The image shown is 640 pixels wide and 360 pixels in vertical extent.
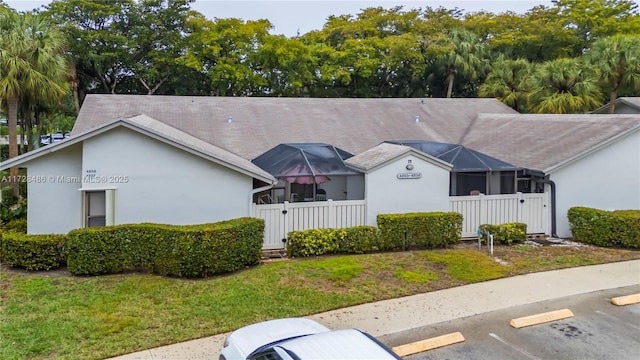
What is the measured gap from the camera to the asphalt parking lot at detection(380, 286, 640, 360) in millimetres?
7426

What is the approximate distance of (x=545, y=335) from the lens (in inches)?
319

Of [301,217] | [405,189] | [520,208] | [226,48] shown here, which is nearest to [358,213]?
[405,189]

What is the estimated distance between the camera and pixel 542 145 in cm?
1684

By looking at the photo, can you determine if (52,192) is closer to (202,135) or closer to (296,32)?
(202,135)

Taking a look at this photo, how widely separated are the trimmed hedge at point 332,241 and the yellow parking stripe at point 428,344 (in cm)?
519

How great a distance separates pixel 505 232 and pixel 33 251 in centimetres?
1233

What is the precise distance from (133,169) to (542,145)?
13.5 metres

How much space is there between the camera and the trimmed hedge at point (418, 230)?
13141 millimetres

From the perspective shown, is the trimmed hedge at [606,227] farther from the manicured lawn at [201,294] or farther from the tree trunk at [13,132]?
the tree trunk at [13,132]

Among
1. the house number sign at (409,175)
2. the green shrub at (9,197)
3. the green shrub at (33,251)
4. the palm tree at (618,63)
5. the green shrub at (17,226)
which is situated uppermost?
the palm tree at (618,63)

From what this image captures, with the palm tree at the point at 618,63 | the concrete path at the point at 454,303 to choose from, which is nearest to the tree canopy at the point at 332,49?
the palm tree at the point at 618,63

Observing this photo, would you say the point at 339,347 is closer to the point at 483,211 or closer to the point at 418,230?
the point at 418,230

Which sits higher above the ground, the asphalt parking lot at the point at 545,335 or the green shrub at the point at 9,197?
the green shrub at the point at 9,197

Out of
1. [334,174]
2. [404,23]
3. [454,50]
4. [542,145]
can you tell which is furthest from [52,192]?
[404,23]
